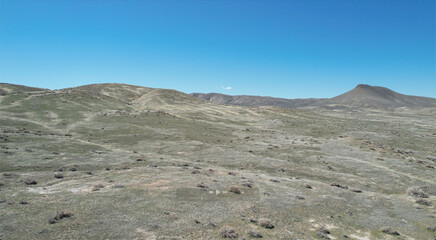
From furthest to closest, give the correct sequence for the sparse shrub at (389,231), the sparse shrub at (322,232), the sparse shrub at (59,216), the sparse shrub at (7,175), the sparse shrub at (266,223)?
the sparse shrub at (7,175)
the sparse shrub at (389,231)
the sparse shrub at (266,223)
the sparse shrub at (322,232)
the sparse shrub at (59,216)

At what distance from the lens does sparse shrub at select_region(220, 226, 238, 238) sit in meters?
16.1

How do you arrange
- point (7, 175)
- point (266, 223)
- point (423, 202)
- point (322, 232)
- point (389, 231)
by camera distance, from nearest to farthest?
point (322, 232)
point (266, 223)
point (389, 231)
point (7, 175)
point (423, 202)

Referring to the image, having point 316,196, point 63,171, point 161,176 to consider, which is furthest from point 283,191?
point 63,171

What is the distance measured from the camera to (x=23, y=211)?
56.0 ft

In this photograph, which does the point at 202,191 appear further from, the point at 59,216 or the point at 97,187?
the point at 59,216

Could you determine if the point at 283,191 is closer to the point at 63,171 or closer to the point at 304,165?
the point at 304,165

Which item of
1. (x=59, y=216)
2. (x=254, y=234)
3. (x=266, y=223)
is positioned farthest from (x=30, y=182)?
(x=266, y=223)

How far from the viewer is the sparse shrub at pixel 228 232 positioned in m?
16.1

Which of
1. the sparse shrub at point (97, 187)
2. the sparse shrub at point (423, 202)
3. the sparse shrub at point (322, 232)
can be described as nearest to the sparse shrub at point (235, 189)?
the sparse shrub at point (322, 232)

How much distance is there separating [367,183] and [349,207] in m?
12.2

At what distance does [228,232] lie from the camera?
16328 millimetres

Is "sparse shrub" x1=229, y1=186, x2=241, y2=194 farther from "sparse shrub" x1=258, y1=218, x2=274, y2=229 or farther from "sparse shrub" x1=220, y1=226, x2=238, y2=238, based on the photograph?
"sparse shrub" x1=220, y1=226, x2=238, y2=238

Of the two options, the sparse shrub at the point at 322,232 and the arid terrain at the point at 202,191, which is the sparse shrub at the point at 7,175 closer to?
the arid terrain at the point at 202,191

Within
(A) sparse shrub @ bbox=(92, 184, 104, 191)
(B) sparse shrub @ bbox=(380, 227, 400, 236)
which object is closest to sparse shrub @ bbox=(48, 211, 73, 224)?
(A) sparse shrub @ bbox=(92, 184, 104, 191)
